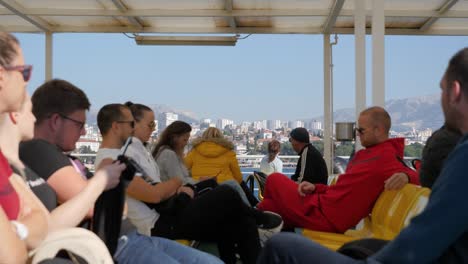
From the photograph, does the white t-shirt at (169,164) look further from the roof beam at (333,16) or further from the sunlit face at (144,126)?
the roof beam at (333,16)

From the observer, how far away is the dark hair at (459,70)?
160 cm

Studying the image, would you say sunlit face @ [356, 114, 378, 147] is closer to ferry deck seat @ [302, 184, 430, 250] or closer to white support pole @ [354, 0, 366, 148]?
ferry deck seat @ [302, 184, 430, 250]

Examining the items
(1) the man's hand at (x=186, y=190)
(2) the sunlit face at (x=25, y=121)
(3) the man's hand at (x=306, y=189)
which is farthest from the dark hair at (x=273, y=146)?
(2) the sunlit face at (x=25, y=121)

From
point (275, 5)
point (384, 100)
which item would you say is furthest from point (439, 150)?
point (275, 5)

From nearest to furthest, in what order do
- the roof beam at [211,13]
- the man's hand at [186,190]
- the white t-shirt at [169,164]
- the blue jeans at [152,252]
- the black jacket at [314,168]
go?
the blue jeans at [152,252] → the man's hand at [186,190] → the white t-shirt at [169,164] → the black jacket at [314,168] → the roof beam at [211,13]

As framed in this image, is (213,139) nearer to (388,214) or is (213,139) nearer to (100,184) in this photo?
(388,214)

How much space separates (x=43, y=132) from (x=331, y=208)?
238 centimetres

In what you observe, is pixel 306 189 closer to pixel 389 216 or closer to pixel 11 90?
pixel 389 216

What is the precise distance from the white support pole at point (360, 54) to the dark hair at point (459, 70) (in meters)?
4.85

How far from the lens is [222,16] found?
25.7 ft

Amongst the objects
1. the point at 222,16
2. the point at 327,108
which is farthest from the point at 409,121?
the point at 222,16

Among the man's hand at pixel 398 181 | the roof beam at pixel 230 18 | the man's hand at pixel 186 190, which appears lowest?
the man's hand at pixel 186 190

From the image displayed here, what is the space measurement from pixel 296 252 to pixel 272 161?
7.37 metres

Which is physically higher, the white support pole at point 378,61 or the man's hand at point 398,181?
the white support pole at point 378,61
